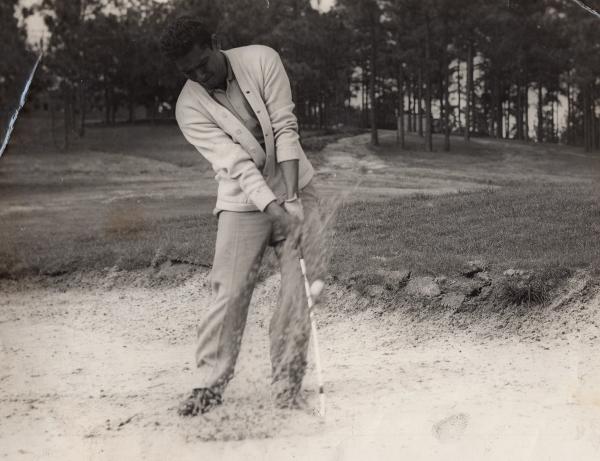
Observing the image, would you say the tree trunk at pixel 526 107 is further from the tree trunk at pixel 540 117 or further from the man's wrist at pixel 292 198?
the man's wrist at pixel 292 198

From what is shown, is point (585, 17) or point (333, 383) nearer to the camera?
point (333, 383)

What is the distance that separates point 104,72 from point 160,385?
72.7 inches

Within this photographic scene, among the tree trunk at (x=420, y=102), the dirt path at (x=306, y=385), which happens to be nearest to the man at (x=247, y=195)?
the dirt path at (x=306, y=385)

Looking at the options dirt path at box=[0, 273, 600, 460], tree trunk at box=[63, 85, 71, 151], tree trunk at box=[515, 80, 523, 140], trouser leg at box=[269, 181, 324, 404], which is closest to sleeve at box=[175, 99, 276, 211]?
trouser leg at box=[269, 181, 324, 404]

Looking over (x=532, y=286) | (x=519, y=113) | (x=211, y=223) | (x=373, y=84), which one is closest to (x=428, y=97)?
(x=373, y=84)

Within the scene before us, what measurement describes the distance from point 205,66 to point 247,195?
557 mm

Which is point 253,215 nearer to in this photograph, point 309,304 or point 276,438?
point 309,304

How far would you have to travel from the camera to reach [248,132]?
3281mm

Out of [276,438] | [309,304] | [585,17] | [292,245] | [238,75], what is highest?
[585,17]

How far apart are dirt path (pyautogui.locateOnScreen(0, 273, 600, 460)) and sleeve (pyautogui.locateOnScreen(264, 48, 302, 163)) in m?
1.01

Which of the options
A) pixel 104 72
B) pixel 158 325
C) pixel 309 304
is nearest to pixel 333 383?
pixel 309 304

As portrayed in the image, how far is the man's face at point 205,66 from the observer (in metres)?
3.18

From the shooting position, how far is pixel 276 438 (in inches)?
123

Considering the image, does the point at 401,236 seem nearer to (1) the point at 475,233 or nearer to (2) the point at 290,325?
(1) the point at 475,233
